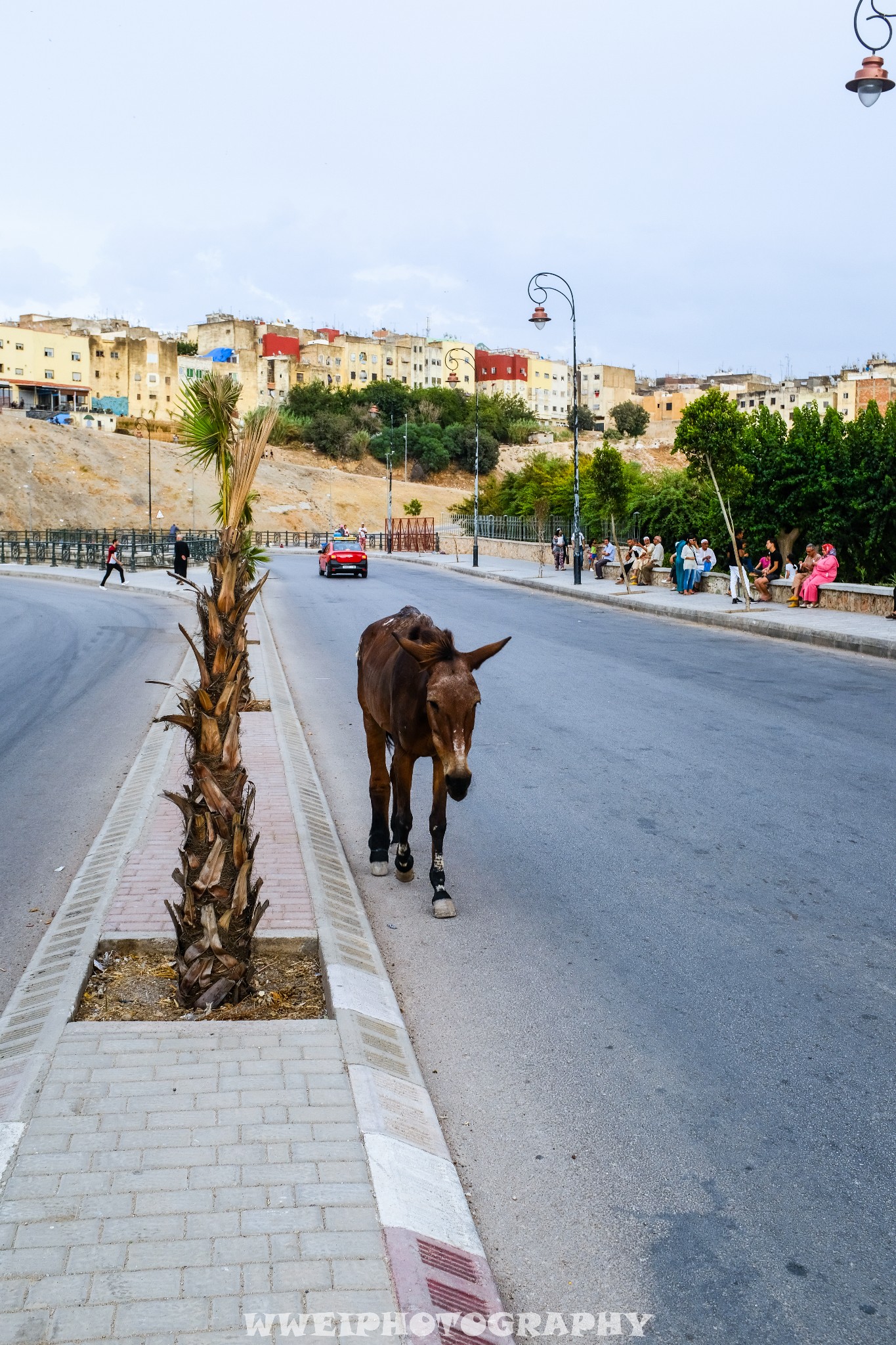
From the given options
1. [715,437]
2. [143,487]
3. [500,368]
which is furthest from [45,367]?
[715,437]

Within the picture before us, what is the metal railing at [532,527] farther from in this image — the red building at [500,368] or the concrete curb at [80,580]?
the red building at [500,368]

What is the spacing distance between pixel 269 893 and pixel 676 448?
78.1ft

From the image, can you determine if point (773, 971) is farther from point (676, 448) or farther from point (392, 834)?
point (676, 448)

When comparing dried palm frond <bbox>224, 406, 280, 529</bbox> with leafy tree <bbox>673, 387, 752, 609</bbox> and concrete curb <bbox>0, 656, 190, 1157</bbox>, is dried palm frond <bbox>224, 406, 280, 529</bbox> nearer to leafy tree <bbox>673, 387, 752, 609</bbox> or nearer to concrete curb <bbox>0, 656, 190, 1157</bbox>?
concrete curb <bbox>0, 656, 190, 1157</bbox>

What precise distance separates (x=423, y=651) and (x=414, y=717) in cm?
55

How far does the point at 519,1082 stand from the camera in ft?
14.9

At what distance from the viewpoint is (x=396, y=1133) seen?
12.8 feet

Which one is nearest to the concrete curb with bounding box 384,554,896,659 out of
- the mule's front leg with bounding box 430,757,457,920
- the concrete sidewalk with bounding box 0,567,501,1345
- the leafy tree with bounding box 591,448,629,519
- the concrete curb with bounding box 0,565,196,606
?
the leafy tree with bounding box 591,448,629,519

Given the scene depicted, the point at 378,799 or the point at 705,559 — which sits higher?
the point at 705,559

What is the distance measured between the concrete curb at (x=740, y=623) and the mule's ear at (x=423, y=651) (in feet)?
46.5

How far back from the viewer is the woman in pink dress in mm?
26375

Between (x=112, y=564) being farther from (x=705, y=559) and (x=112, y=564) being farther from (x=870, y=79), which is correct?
(x=870, y=79)

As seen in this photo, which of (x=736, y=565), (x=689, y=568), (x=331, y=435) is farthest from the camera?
(x=331, y=435)

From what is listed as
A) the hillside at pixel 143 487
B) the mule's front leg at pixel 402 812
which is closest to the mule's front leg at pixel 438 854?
the mule's front leg at pixel 402 812
